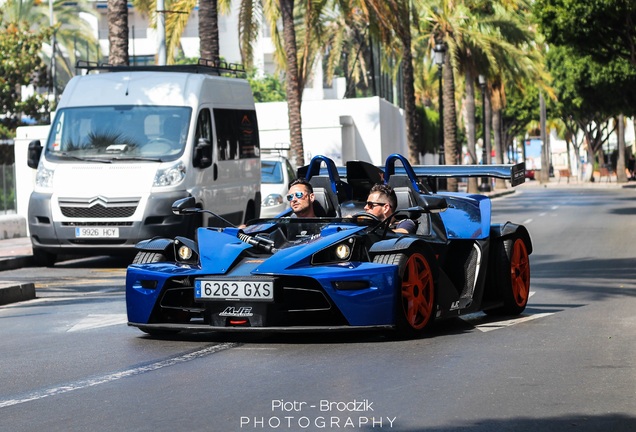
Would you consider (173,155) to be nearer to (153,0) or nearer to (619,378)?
(619,378)

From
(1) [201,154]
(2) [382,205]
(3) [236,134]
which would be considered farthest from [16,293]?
(3) [236,134]

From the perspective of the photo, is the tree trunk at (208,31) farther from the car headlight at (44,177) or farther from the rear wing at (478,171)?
the rear wing at (478,171)

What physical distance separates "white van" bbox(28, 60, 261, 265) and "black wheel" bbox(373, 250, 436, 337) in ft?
32.7

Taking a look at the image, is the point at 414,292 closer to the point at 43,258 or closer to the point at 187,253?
the point at 187,253

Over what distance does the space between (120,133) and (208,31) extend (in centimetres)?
1053

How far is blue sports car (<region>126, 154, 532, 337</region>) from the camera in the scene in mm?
9516

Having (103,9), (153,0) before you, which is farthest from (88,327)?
(103,9)

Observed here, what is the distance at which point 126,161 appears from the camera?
1998 centimetres

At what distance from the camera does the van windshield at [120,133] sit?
20172 millimetres

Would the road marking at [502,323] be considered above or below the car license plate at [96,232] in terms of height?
below

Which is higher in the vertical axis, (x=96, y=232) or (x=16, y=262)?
(x=96, y=232)

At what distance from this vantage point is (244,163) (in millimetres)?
22812

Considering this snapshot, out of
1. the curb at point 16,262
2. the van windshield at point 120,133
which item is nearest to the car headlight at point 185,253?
the van windshield at point 120,133

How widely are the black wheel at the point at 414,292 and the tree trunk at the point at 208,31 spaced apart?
20.6m
